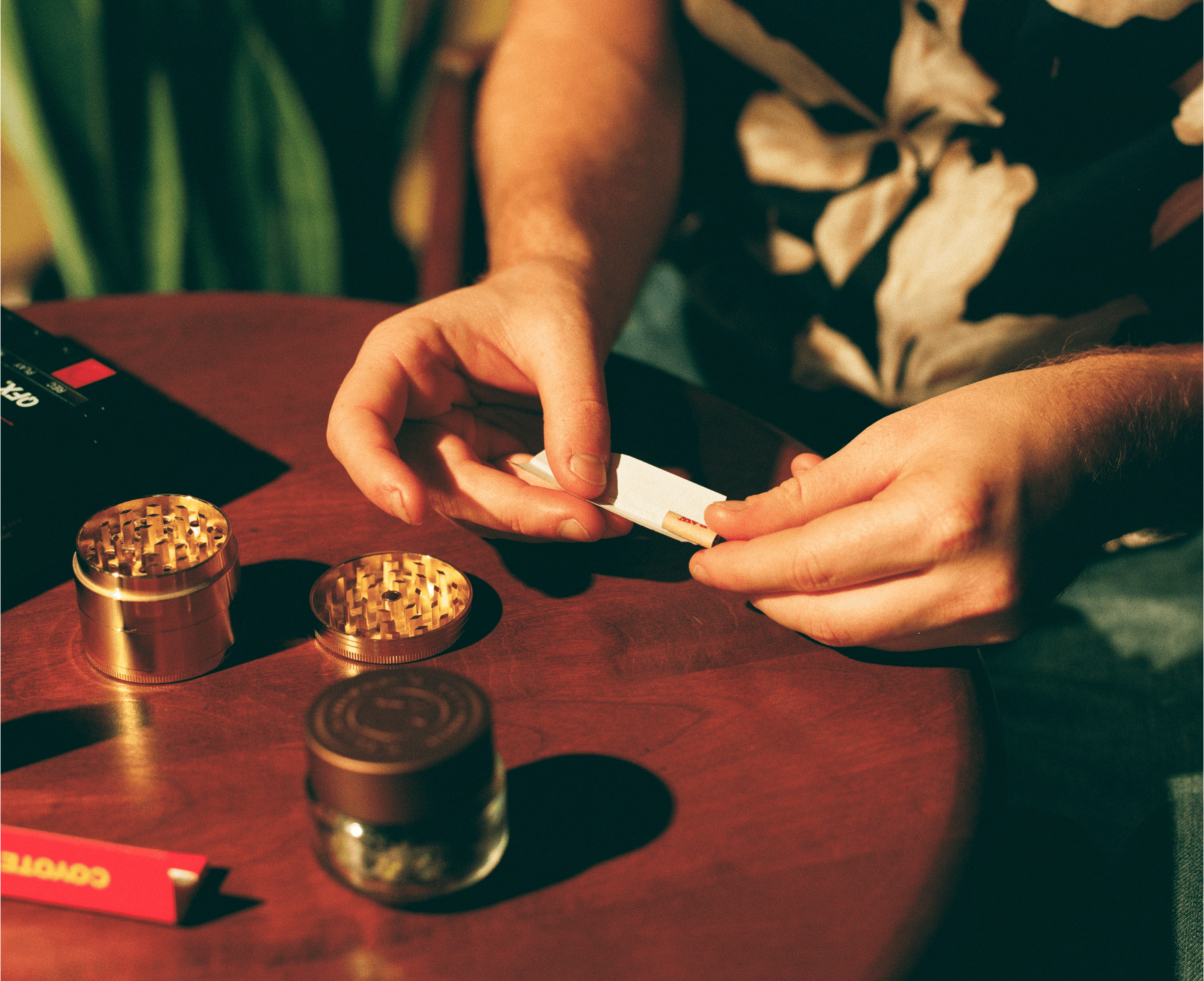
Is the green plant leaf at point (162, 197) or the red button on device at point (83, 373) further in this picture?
the green plant leaf at point (162, 197)

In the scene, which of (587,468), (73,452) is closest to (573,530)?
(587,468)

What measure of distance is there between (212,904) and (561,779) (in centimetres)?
18

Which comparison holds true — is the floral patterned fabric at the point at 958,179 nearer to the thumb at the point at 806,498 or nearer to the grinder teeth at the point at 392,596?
the thumb at the point at 806,498

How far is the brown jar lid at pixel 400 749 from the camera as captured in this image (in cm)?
37

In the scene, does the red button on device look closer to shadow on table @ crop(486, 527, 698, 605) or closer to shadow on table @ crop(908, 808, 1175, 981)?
shadow on table @ crop(486, 527, 698, 605)

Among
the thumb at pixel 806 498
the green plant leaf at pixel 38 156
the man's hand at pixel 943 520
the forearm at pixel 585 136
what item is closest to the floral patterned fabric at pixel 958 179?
the forearm at pixel 585 136

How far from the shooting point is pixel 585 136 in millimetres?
1106

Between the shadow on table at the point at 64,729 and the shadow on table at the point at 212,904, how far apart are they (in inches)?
4.8

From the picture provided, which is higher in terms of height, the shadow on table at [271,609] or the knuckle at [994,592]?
the knuckle at [994,592]

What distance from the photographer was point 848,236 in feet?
3.34

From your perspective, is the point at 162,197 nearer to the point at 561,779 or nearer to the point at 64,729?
the point at 64,729

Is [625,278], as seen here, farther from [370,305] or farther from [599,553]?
[599,553]

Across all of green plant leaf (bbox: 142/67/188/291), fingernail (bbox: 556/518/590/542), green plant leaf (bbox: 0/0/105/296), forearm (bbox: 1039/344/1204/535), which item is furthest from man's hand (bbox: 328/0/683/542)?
green plant leaf (bbox: 0/0/105/296)

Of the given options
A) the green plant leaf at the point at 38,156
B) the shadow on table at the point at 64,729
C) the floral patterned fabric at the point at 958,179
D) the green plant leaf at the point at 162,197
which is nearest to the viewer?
the shadow on table at the point at 64,729
